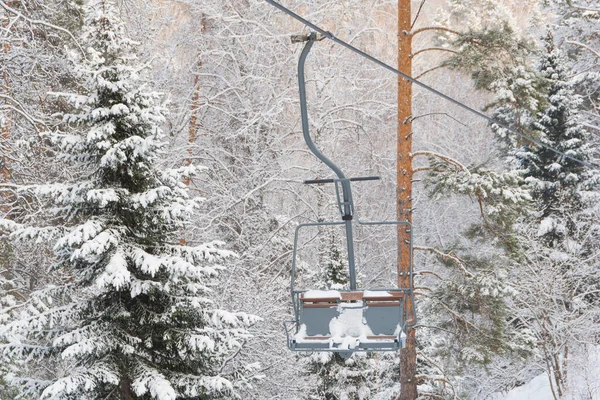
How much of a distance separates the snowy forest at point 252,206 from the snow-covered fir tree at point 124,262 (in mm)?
30

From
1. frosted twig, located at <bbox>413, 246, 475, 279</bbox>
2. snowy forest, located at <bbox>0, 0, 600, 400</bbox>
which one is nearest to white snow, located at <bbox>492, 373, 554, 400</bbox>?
snowy forest, located at <bbox>0, 0, 600, 400</bbox>

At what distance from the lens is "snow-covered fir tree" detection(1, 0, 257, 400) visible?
24.1 ft

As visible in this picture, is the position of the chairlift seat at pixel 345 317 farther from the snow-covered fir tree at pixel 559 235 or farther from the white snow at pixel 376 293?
the snow-covered fir tree at pixel 559 235

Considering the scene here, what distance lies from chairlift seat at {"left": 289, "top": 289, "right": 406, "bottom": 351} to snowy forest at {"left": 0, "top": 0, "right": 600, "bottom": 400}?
0.13 meters

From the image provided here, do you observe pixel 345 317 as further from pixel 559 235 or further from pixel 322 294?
pixel 559 235

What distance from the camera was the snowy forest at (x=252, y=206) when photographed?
7641mm

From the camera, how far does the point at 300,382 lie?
13906mm

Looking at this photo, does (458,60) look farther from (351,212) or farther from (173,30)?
(173,30)

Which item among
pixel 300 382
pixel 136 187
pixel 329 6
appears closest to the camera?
pixel 136 187

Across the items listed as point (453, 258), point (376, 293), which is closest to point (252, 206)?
point (453, 258)

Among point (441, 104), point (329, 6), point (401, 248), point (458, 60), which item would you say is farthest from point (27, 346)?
point (441, 104)

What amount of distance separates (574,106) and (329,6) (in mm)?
7586

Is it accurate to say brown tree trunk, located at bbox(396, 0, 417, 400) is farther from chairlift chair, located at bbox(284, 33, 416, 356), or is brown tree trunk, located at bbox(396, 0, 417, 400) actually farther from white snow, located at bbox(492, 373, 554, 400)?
white snow, located at bbox(492, 373, 554, 400)

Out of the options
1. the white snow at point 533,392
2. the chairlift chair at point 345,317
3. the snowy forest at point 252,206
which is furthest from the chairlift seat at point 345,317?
the white snow at point 533,392
